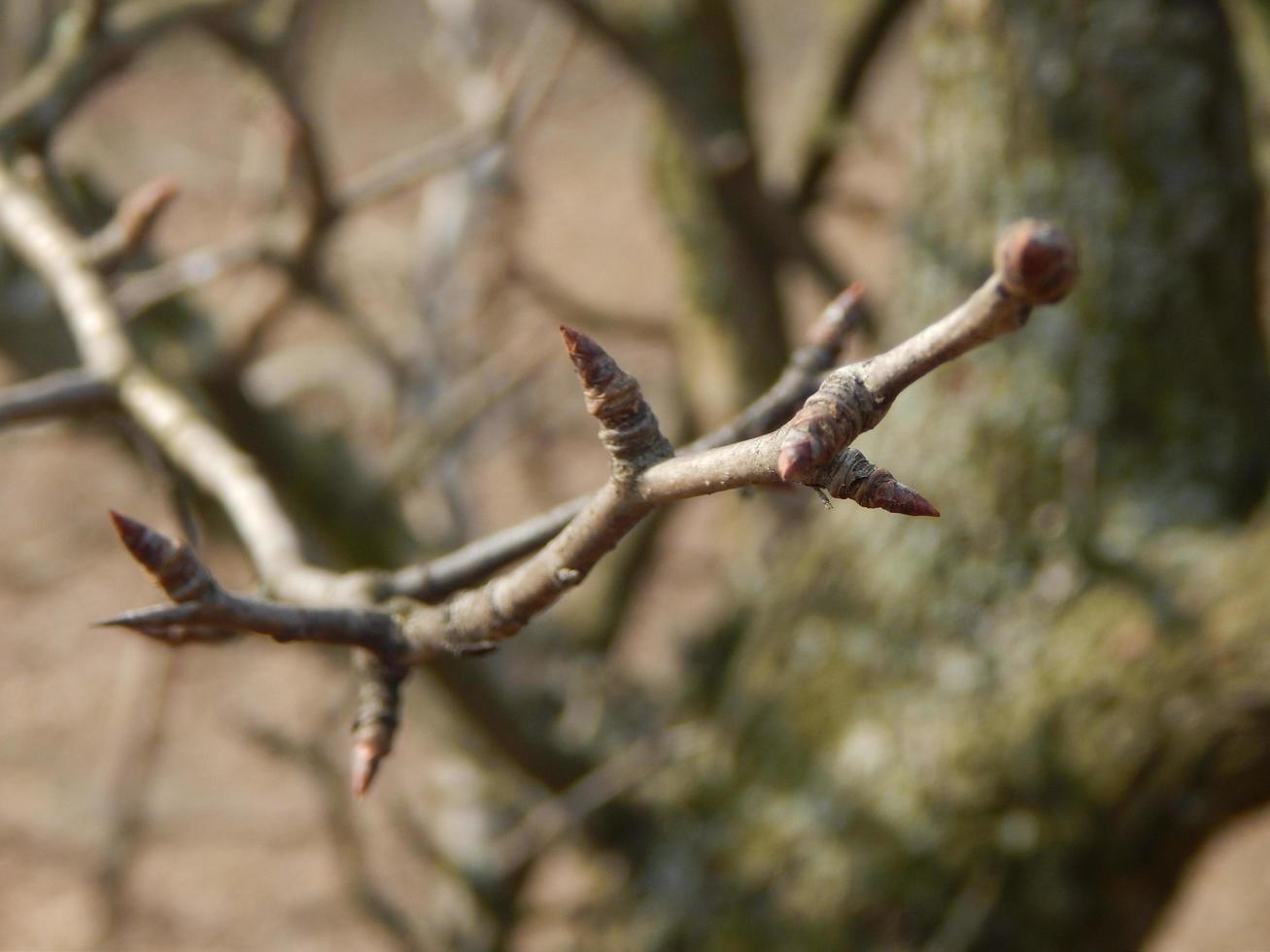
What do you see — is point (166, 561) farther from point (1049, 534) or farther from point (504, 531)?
point (1049, 534)

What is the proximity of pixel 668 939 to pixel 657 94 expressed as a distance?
1775 mm

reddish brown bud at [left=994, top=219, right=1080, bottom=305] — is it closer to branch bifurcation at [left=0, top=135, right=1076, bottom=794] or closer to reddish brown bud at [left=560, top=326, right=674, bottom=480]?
branch bifurcation at [left=0, top=135, right=1076, bottom=794]

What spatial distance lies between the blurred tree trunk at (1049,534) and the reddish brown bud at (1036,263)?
130 cm

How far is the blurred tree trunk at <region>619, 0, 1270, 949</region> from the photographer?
1891 mm

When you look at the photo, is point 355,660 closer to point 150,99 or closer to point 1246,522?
point 1246,522

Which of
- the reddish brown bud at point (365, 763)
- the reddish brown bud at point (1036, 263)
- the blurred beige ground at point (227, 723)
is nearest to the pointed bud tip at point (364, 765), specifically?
the reddish brown bud at point (365, 763)

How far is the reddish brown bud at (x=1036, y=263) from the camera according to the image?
0.68 meters

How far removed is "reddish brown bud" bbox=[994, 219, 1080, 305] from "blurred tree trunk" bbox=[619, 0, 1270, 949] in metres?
1.30

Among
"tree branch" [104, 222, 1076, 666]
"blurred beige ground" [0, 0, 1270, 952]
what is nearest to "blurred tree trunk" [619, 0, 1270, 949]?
"blurred beige ground" [0, 0, 1270, 952]

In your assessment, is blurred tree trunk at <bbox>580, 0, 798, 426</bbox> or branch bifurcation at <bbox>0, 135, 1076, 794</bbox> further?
blurred tree trunk at <bbox>580, 0, 798, 426</bbox>

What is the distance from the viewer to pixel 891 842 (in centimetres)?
198

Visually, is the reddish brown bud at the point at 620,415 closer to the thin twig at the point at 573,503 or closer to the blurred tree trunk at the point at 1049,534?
the thin twig at the point at 573,503

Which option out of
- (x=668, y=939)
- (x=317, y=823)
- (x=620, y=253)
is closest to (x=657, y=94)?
(x=668, y=939)

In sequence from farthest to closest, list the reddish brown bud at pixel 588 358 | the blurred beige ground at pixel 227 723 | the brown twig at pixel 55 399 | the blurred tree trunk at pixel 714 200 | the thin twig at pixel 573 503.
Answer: the blurred beige ground at pixel 227 723 → the blurred tree trunk at pixel 714 200 → the brown twig at pixel 55 399 → the thin twig at pixel 573 503 → the reddish brown bud at pixel 588 358
